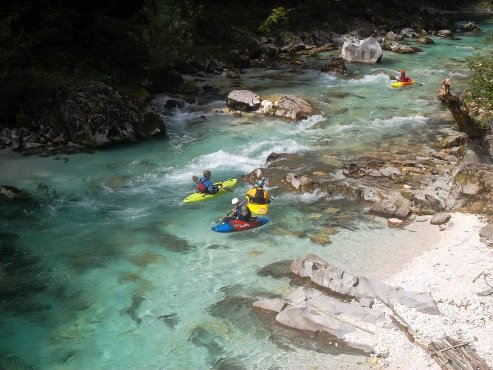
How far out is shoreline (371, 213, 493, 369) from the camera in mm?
8922

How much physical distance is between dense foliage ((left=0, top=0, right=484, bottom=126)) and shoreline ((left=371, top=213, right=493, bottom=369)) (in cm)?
1628

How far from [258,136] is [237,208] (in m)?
8.34

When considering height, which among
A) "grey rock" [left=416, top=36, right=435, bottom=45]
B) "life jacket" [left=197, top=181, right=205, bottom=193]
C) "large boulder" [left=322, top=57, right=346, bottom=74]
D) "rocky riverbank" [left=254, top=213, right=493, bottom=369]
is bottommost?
"rocky riverbank" [left=254, top=213, right=493, bottom=369]

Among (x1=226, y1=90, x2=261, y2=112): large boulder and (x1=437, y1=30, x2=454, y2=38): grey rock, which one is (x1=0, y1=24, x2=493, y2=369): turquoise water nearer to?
(x1=226, y1=90, x2=261, y2=112): large boulder

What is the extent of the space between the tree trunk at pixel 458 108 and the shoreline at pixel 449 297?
446cm

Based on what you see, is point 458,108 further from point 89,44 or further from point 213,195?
point 89,44

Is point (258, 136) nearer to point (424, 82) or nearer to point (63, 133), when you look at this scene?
point (63, 133)

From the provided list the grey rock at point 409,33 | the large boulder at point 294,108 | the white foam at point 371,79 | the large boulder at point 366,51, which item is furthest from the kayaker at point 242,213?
the grey rock at point 409,33

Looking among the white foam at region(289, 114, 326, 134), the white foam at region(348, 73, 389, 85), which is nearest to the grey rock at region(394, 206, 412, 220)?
the white foam at region(289, 114, 326, 134)

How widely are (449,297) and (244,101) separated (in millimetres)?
16659

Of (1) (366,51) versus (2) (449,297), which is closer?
(2) (449,297)

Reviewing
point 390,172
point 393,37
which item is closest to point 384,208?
point 390,172

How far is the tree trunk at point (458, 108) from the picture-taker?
16.0m

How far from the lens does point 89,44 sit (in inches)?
1083
